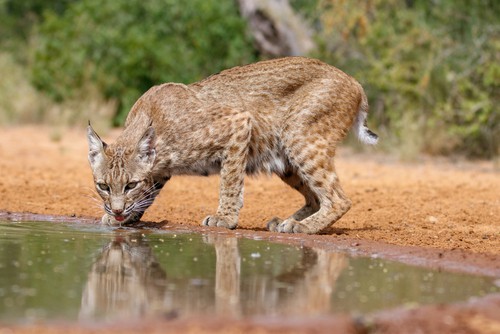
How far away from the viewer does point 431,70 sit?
15.1m

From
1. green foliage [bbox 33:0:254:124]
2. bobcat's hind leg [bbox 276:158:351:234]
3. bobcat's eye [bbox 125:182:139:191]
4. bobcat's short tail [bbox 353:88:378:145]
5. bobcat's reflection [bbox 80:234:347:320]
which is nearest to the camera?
bobcat's reflection [bbox 80:234:347:320]

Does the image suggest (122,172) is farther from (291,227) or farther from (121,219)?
(291,227)

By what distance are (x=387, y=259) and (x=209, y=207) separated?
3649 millimetres

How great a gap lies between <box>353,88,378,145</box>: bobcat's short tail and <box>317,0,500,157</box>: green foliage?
212 inches

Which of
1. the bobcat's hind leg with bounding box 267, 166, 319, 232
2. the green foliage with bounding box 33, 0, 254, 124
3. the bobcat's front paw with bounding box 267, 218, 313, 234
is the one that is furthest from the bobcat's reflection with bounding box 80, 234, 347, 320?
the green foliage with bounding box 33, 0, 254, 124

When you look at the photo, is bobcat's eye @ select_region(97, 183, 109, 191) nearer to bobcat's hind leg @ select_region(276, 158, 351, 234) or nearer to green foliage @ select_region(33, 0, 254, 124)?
bobcat's hind leg @ select_region(276, 158, 351, 234)

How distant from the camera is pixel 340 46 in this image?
55.3 feet

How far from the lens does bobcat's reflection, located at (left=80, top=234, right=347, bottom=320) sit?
15.6 ft

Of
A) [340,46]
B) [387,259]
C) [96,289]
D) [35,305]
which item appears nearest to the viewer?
[35,305]

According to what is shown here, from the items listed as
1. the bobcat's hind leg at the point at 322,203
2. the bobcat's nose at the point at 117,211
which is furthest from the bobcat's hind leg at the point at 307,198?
the bobcat's nose at the point at 117,211

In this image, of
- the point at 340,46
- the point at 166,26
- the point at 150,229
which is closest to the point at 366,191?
the point at 150,229

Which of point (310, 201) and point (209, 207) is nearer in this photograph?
point (310, 201)

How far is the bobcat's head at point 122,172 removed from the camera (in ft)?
25.1

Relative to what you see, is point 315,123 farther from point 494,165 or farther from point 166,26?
point 166,26
